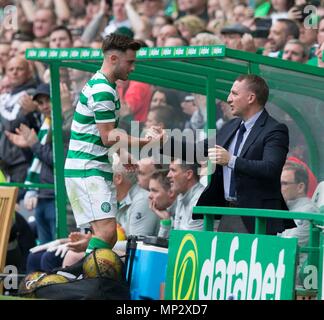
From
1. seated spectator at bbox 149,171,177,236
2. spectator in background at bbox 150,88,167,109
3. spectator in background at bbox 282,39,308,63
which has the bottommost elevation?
seated spectator at bbox 149,171,177,236

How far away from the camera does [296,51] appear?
11547 millimetres

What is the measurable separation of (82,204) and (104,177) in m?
0.27

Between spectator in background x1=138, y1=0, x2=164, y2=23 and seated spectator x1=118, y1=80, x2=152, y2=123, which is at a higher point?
spectator in background x1=138, y1=0, x2=164, y2=23

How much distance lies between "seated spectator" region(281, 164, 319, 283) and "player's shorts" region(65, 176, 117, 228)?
139 centimetres

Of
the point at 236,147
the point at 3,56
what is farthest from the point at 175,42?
the point at 236,147

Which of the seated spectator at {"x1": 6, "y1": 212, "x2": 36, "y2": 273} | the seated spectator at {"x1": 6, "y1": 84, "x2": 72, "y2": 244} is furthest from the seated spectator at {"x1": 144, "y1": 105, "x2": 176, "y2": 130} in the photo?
the seated spectator at {"x1": 6, "y1": 212, "x2": 36, "y2": 273}

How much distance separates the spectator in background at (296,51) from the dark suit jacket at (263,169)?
295 cm

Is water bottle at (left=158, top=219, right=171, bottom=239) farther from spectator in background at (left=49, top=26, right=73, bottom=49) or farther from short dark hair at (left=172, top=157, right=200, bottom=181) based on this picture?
spectator in background at (left=49, top=26, right=73, bottom=49)

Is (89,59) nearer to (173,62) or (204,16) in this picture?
(173,62)

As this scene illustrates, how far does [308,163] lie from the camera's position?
31.9 ft

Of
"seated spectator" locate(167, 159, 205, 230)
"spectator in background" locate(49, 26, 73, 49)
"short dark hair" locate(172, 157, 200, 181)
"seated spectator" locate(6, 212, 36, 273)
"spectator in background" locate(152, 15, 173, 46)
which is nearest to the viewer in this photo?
"seated spectator" locate(167, 159, 205, 230)

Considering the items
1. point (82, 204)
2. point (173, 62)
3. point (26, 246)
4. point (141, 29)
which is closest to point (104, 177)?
point (82, 204)

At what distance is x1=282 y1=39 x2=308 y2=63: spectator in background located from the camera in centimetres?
1153

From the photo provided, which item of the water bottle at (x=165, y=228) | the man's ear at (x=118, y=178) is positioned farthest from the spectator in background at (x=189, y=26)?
the water bottle at (x=165, y=228)
